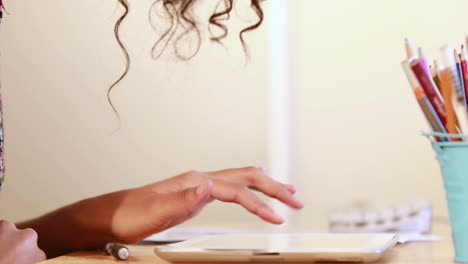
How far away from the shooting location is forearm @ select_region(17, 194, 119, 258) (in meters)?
0.76

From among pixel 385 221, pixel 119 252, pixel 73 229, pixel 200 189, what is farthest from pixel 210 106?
pixel 119 252

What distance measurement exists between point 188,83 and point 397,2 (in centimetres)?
63

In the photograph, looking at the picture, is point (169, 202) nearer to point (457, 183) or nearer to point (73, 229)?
point (73, 229)

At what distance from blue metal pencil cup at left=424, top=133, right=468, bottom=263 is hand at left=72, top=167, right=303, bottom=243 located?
0.18 m

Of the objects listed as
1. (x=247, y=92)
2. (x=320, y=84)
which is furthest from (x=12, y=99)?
(x=320, y=84)

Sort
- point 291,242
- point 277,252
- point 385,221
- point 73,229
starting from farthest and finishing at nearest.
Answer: point 385,221
point 73,229
point 291,242
point 277,252

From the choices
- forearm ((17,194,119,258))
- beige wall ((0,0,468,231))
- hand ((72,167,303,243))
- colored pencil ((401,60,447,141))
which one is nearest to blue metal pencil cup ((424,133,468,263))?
colored pencil ((401,60,447,141))

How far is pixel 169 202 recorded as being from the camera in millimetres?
713

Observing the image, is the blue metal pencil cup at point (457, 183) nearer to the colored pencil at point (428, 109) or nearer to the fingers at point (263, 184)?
the colored pencil at point (428, 109)

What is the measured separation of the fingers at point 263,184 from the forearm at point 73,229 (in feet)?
0.53

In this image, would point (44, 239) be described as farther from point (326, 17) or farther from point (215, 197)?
point (326, 17)

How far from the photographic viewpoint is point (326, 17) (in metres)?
1.95

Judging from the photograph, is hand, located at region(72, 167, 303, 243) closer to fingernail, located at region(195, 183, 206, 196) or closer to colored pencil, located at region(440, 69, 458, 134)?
fingernail, located at region(195, 183, 206, 196)

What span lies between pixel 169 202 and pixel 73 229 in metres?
0.16
